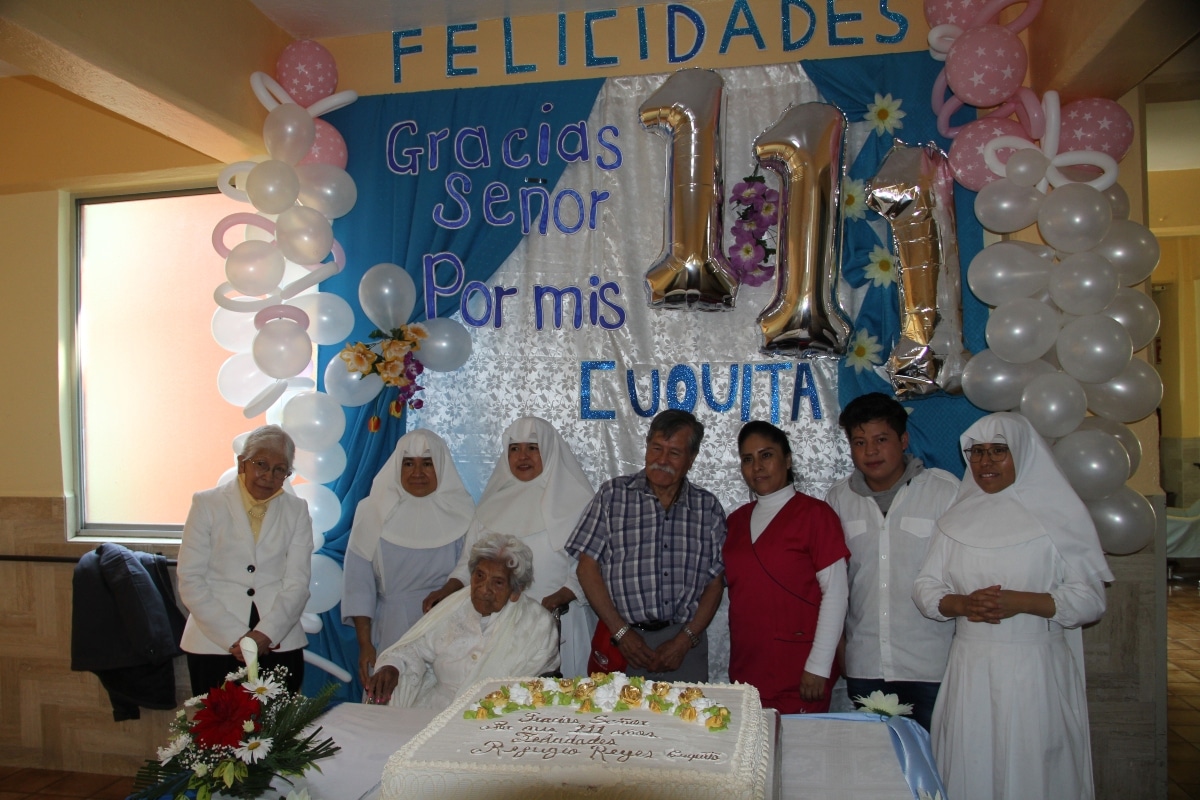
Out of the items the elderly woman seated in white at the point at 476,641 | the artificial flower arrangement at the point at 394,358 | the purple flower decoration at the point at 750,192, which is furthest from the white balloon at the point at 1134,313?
the artificial flower arrangement at the point at 394,358

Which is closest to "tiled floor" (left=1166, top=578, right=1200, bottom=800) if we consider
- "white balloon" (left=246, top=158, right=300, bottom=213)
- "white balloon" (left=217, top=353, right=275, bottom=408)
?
"white balloon" (left=217, top=353, right=275, bottom=408)

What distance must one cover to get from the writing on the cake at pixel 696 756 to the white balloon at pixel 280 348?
2.46 m

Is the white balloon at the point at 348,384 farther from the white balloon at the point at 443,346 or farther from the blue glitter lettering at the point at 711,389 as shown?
the blue glitter lettering at the point at 711,389

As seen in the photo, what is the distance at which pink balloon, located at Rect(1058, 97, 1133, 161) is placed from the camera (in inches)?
124

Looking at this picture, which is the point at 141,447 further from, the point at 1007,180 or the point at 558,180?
the point at 1007,180

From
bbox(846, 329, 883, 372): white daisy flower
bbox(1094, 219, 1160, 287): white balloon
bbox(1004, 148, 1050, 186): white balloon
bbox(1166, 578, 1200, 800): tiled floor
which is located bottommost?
bbox(1166, 578, 1200, 800): tiled floor

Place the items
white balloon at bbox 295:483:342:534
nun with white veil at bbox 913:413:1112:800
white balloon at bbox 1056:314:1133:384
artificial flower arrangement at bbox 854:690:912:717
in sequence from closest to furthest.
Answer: artificial flower arrangement at bbox 854:690:912:717
nun with white veil at bbox 913:413:1112:800
white balloon at bbox 1056:314:1133:384
white balloon at bbox 295:483:342:534

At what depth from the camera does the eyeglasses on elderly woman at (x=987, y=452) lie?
8.91 feet

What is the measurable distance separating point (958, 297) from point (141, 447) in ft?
12.5

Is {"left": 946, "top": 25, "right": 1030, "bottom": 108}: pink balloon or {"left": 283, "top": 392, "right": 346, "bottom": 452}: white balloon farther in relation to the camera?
{"left": 283, "top": 392, "right": 346, "bottom": 452}: white balloon

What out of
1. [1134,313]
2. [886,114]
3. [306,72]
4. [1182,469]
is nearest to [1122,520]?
[1134,313]

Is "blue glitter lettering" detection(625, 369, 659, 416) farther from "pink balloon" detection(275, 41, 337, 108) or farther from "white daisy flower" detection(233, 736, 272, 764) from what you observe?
"white daisy flower" detection(233, 736, 272, 764)

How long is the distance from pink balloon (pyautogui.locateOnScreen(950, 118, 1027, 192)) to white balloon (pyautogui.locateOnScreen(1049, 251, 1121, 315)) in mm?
487

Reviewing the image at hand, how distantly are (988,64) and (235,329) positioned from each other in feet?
10.3
